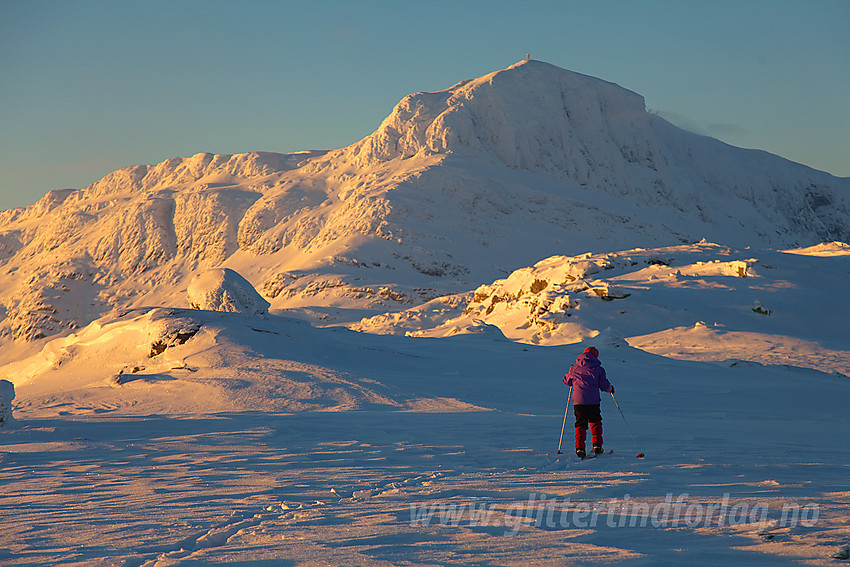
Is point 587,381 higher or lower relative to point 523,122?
lower

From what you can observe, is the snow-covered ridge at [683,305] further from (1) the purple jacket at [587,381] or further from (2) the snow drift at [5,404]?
(2) the snow drift at [5,404]

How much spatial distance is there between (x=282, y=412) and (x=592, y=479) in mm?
8205

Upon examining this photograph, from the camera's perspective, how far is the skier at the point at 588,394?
399 inches

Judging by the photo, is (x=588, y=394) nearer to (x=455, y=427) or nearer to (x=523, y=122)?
(x=455, y=427)

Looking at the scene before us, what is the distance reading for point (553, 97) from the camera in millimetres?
116312

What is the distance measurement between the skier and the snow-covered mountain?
60988 millimetres

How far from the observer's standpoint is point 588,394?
1045 cm

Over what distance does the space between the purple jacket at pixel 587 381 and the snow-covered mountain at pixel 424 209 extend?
6096 cm

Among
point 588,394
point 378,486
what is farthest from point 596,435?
point 378,486

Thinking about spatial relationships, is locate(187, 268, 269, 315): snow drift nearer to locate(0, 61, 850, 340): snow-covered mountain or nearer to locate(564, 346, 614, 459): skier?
locate(564, 346, 614, 459): skier

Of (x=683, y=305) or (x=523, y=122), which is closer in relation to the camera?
(x=683, y=305)

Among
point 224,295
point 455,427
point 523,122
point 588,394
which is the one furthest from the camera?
point 523,122

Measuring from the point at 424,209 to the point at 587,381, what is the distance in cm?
8317

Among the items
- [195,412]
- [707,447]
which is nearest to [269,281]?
[195,412]
